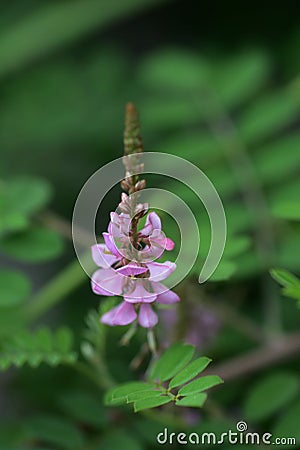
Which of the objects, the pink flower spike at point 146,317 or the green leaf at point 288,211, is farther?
the green leaf at point 288,211

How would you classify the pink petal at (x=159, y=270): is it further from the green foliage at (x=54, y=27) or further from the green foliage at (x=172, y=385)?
the green foliage at (x=54, y=27)

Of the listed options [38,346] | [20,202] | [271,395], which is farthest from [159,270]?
[20,202]

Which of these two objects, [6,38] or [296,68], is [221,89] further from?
[6,38]

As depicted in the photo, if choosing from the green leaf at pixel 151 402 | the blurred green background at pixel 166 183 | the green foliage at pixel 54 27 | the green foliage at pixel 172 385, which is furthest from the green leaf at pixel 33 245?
the green foliage at pixel 54 27

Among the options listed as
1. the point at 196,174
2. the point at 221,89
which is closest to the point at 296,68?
the point at 221,89

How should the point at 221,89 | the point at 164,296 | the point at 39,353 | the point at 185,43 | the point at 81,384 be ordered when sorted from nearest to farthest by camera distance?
the point at 164,296, the point at 39,353, the point at 81,384, the point at 221,89, the point at 185,43

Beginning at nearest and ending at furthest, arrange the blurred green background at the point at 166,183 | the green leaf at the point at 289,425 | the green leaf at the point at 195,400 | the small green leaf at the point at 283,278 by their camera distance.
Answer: the green leaf at the point at 195,400 < the small green leaf at the point at 283,278 < the green leaf at the point at 289,425 < the blurred green background at the point at 166,183

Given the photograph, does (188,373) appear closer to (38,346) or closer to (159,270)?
(159,270)
